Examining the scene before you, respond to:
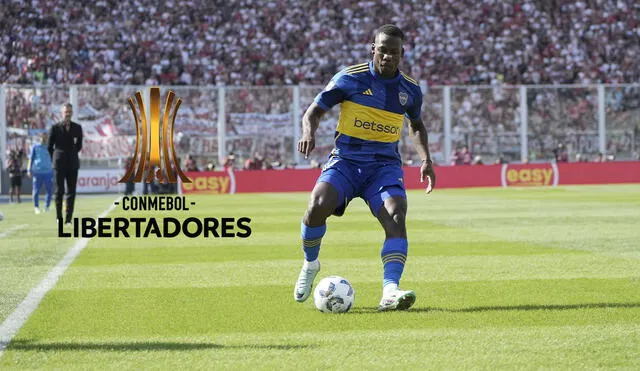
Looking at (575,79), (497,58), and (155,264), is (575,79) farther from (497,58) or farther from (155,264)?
(155,264)

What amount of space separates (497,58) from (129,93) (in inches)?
639

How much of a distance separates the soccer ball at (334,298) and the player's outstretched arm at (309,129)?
3.15 ft

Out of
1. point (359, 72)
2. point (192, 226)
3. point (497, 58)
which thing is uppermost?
point (497, 58)

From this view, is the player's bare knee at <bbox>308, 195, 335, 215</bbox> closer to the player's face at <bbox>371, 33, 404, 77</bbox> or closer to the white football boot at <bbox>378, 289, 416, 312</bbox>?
the white football boot at <bbox>378, 289, 416, 312</bbox>

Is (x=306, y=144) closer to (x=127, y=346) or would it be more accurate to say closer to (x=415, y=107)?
(x=415, y=107)

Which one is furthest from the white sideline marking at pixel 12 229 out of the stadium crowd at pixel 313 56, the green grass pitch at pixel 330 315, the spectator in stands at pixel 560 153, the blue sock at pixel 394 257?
the spectator in stands at pixel 560 153

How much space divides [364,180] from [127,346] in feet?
8.89

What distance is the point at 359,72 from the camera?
8.13m

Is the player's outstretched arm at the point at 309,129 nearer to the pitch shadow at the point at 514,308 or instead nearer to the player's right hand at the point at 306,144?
the player's right hand at the point at 306,144

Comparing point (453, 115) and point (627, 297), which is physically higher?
point (453, 115)

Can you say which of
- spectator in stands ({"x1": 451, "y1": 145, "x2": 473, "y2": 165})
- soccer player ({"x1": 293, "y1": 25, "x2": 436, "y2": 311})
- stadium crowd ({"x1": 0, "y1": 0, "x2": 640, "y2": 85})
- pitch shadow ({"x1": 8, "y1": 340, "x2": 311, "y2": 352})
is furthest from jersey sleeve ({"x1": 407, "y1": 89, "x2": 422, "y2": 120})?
stadium crowd ({"x1": 0, "y1": 0, "x2": 640, "y2": 85})

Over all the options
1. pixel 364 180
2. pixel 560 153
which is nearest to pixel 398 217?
pixel 364 180

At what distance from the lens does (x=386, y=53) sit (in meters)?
7.87

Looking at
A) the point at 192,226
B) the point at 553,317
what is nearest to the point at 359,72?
the point at 553,317
